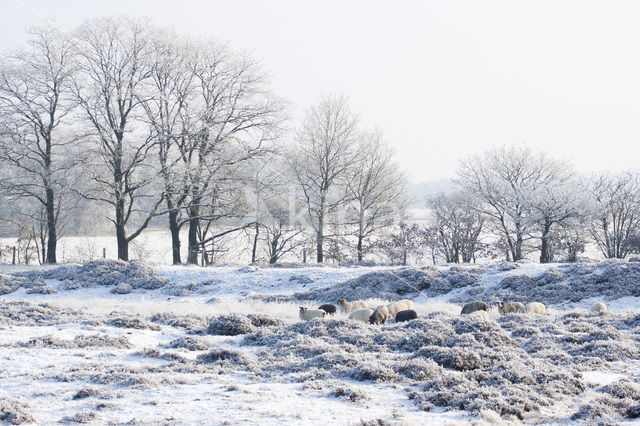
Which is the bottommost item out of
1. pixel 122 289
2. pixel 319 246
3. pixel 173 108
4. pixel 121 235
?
pixel 122 289

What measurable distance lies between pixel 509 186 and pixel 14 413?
47234 mm

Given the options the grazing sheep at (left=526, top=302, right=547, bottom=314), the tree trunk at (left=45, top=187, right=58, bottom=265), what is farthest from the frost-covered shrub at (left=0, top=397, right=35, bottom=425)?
the tree trunk at (left=45, top=187, right=58, bottom=265)

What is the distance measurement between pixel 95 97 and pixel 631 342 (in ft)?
101

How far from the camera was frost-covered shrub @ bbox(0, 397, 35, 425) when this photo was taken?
700cm

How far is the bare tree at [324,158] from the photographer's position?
44000 millimetres

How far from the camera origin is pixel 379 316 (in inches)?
631

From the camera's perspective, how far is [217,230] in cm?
4659

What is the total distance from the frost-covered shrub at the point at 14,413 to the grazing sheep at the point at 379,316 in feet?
32.1

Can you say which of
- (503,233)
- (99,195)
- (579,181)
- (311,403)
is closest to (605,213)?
(579,181)

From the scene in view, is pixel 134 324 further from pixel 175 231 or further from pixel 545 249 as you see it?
pixel 545 249

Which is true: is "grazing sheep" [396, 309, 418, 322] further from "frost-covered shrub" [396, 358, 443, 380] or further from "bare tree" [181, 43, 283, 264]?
"bare tree" [181, 43, 283, 264]

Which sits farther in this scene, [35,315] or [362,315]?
[362,315]

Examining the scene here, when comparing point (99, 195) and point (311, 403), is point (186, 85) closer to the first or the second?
point (99, 195)

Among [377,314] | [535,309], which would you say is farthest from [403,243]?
[377,314]
